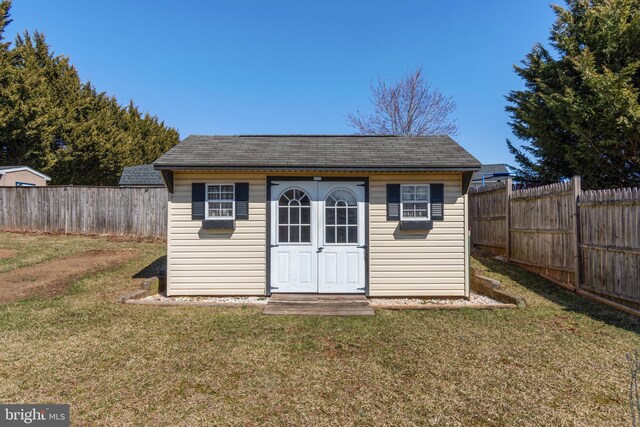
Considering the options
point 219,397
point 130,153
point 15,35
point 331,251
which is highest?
point 15,35

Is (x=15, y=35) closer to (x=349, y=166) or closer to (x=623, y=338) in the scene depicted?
(x=349, y=166)

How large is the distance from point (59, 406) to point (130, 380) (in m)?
0.60

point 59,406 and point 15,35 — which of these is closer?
point 59,406

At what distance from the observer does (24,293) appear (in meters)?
6.95

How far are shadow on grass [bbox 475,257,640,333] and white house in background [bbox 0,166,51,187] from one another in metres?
21.0

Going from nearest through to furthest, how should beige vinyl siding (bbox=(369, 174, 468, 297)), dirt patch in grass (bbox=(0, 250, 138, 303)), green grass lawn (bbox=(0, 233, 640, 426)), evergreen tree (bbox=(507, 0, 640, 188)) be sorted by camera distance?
1. green grass lawn (bbox=(0, 233, 640, 426))
2. beige vinyl siding (bbox=(369, 174, 468, 297))
3. dirt patch in grass (bbox=(0, 250, 138, 303))
4. evergreen tree (bbox=(507, 0, 640, 188))

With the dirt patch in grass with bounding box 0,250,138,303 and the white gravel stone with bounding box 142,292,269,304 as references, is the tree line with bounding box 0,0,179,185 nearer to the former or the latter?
the dirt patch in grass with bounding box 0,250,138,303

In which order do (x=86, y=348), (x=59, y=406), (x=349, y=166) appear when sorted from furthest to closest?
(x=349, y=166) < (x=86, y=348) < (x=59, y=406)

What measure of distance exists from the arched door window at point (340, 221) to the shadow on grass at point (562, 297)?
4007 millimetres

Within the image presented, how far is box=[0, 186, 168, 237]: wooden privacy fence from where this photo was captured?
13.6 metres

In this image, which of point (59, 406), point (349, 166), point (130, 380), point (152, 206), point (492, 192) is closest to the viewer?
point (59, 406)

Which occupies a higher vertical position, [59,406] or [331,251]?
[331,251]

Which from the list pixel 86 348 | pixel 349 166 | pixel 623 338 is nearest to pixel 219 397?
pixel 86 348

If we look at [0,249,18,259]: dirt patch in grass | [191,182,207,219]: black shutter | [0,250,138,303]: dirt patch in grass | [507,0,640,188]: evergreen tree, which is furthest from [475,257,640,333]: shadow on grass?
[0,249,18,259]: dirt patch in grass
